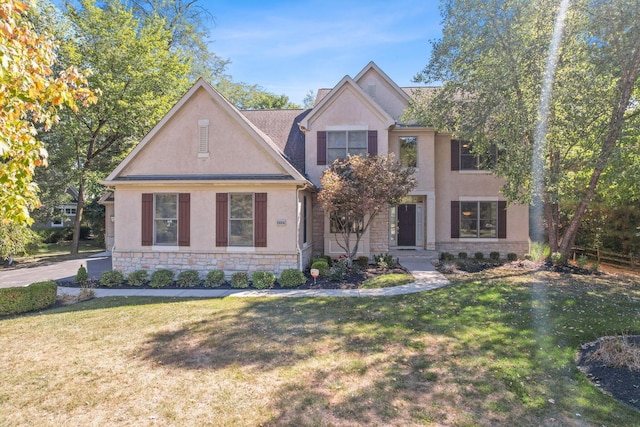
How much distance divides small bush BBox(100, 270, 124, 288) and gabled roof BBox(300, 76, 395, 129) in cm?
899

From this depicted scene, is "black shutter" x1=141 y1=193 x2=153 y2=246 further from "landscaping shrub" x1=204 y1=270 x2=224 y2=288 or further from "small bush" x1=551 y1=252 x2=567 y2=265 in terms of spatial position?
"small bush" x1=551 y1=252 x2=567 y2=265

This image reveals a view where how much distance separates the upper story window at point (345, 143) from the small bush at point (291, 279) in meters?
5.68

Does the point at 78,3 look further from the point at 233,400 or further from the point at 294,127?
the point at 233,400

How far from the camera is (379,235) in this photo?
15.0 m

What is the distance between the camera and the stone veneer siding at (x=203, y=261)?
1186 cm

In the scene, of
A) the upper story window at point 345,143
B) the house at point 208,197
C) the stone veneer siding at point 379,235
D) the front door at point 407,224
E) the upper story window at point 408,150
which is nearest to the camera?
the house at point 208,197

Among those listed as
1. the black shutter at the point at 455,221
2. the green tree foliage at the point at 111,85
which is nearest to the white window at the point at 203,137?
the green tree foliage at the point at 111,85

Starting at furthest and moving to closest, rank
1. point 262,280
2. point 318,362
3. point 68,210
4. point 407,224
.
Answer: point 68,210
point 407,224
point 262,280
point 318,362

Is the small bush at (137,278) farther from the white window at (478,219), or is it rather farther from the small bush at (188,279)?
the white window at (478,219)

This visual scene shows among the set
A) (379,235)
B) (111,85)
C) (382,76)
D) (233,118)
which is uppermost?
(111,85)

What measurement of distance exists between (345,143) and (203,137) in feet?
19.2

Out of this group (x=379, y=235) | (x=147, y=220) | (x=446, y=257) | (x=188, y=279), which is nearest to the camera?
(x=188, y=279)

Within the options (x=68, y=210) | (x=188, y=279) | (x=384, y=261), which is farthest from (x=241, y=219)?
(x=68, y=210)

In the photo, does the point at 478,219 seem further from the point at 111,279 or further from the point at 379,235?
the point at 111,279
